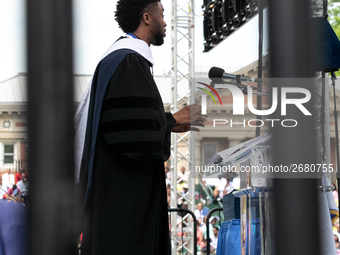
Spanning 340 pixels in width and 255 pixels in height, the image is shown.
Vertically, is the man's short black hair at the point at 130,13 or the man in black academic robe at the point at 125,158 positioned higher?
the man's short black hair at the point at 130,13

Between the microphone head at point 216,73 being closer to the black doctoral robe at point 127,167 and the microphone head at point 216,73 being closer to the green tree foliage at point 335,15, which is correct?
the black doctoral robe at point 127,167

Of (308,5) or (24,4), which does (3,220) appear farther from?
(308,5)

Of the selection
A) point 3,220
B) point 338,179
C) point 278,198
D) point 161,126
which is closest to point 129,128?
point 161,126

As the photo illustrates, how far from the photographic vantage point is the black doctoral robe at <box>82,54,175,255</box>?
71.1 inches

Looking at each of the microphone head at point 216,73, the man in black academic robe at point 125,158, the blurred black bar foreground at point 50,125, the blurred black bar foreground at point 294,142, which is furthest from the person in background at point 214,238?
the blurred black bar foreground at point 50,125

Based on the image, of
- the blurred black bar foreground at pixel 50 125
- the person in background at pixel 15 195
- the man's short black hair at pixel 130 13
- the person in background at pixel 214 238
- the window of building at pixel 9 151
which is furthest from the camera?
the person in background at pixel 214 238

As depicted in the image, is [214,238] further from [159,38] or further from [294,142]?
[294,142]

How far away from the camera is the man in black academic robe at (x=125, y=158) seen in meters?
1.81

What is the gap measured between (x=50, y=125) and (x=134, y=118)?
4.27 feet

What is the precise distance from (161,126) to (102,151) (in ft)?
0.88

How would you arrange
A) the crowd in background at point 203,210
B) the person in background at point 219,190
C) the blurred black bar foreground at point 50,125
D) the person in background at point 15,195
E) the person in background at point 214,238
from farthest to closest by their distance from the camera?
1. the person in background at point 219,190
2. the person in background at point 214,238
3. the crowd in background at point 203,210
4. the person in background at point 15,195
5. the blurred black bar foreground at point 50,125

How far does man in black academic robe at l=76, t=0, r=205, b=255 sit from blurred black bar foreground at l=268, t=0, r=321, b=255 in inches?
46.2

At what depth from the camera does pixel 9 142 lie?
0.67 meters

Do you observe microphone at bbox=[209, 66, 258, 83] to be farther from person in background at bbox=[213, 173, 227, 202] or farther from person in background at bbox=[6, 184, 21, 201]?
person in background at bbox=[213, 173, 227, 202]
